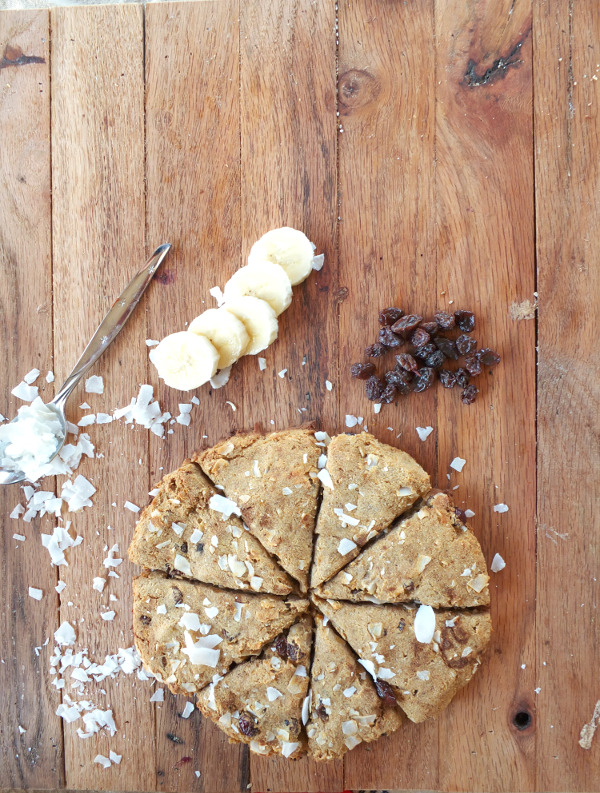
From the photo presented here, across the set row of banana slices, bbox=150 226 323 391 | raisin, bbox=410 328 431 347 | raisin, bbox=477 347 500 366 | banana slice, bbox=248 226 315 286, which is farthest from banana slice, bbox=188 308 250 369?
raisin, bbox=477 347 500 366

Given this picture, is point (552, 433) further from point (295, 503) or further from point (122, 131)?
point (122, 131)

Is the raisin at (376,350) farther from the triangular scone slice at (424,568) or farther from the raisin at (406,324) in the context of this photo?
the triangular scone slice at (424,568)

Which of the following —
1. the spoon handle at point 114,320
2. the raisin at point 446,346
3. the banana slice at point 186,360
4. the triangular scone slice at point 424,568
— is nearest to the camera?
the triangular scone slice at point 424,568

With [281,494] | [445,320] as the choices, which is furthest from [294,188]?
[281,494]

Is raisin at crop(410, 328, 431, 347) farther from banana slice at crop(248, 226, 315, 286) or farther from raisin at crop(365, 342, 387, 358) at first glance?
banana slice at crop(248, 226, 315, 286)

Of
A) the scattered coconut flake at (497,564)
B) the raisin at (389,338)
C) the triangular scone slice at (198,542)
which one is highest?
the raisin at (389,338)

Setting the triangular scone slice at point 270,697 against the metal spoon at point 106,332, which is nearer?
the triangular scone slice at point 270,697

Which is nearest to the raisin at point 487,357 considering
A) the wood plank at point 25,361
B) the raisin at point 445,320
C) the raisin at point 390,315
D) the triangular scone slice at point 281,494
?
the raisin at point 445,320
